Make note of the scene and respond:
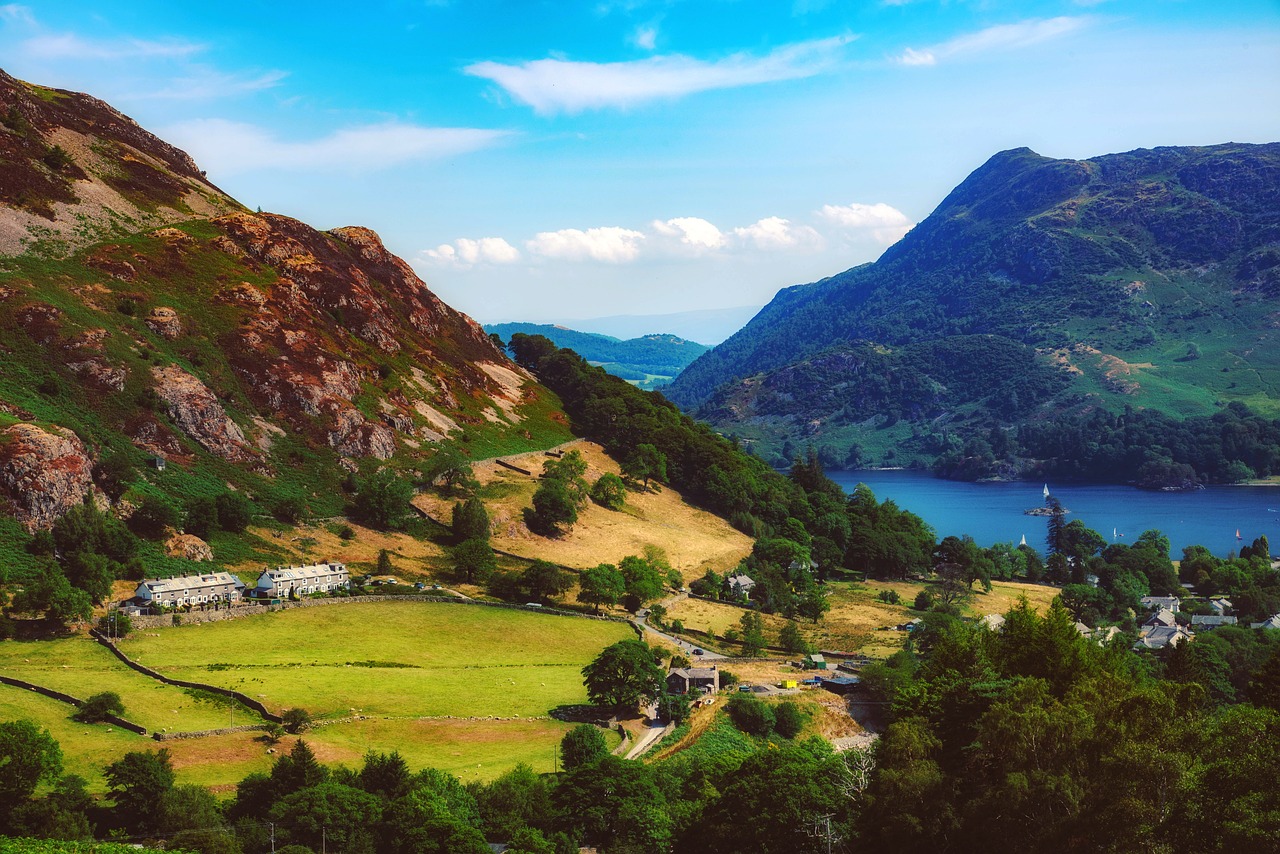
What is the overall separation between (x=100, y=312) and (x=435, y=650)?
58.4 metres

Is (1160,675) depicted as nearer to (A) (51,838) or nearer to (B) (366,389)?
(A) (51,838)

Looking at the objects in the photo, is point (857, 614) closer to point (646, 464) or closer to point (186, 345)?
point (646, 464)

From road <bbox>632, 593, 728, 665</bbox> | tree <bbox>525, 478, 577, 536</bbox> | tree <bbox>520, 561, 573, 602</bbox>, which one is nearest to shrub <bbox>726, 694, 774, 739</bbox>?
road <bbox>632, 593, 728, 665</bbox>

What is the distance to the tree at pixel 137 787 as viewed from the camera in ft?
146

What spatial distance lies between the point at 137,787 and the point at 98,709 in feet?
42.1

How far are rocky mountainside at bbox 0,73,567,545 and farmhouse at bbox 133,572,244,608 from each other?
39.7 ft

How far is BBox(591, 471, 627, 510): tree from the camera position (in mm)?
128750

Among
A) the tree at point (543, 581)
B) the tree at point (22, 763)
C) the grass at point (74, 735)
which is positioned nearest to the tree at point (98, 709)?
the grass at point (74, 735)

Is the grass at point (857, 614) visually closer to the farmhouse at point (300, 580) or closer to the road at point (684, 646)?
the road at point (684, 646)

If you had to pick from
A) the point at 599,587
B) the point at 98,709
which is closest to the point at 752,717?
the point at 599,587

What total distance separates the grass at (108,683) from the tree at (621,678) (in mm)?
21383

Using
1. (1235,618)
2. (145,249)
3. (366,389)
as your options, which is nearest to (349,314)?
(366,389)

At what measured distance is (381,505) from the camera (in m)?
106

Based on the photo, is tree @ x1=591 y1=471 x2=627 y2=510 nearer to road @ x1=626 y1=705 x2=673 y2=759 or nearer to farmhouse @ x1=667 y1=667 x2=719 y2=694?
farmhouse @ x1=667 y1=667 x2=719 y2=694
